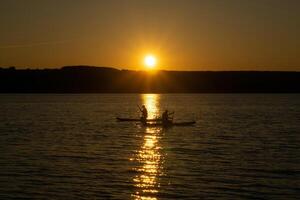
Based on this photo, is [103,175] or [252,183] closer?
[252,183]

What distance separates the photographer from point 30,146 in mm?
42156

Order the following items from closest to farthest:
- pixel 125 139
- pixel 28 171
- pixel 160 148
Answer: pixel 28 171 < pixel 160 148 < pixel 125 139

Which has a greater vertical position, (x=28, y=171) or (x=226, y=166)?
(x=226, y=166)

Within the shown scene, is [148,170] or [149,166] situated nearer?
[148,170]

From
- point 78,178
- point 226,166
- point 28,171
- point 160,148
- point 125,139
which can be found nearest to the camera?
point 78,178

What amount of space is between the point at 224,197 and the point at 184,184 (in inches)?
124

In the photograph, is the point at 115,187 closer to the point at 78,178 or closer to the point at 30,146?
the point at 78,178

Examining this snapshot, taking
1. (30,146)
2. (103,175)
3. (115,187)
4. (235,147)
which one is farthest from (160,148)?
(115,187)

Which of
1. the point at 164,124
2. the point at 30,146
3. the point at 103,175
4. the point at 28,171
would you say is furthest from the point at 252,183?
the point at 164,124

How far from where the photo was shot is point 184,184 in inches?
1027

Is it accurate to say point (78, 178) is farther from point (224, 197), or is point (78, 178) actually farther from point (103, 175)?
point (224, 197)

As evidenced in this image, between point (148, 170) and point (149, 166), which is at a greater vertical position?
point (149, 166)

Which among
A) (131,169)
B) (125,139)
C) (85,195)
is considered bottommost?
(85,195)

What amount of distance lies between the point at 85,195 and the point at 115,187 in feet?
6.77
